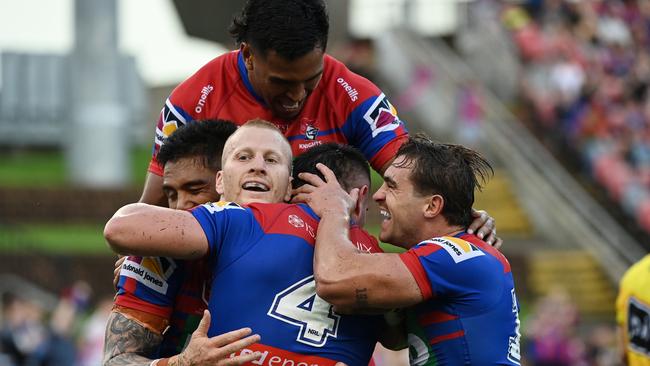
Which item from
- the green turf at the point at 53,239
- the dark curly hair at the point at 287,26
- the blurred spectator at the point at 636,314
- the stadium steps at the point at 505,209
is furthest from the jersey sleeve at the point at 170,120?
the stadium steps at the point at 505,209

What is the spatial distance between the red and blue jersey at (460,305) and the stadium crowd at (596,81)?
50.5 ft

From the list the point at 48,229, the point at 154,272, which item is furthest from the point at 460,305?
the point at 48,229

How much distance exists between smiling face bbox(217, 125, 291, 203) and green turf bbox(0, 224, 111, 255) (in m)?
14.7

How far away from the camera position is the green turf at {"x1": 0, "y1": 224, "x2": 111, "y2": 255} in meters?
20.1

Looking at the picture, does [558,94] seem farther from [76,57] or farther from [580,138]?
[76,57]

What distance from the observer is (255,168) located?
530cm

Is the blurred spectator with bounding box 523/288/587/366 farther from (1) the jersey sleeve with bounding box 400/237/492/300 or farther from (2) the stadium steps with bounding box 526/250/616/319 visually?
(1) the jersey sleeve with bounding box 400/237/492/300

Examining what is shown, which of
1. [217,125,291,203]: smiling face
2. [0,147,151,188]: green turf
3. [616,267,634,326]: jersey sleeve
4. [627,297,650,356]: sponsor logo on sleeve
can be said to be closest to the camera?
[217,125,291,203]: smiling face

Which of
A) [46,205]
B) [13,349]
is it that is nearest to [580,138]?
[46,205]

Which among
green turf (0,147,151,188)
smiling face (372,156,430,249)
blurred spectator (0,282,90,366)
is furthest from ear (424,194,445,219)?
green turf (0,147,151,188)

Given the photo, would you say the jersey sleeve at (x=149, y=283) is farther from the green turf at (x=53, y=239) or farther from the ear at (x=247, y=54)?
the green turf at (x=53, y=239)

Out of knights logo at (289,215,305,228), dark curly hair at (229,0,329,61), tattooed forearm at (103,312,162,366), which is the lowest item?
tattooed forearm at (103,312,162,366)

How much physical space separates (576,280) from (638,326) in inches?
528

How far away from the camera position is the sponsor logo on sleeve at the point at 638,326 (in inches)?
283
